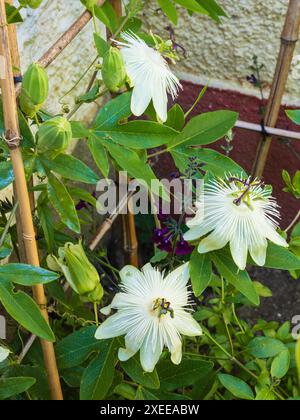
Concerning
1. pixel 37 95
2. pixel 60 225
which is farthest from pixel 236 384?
pixel 37 95

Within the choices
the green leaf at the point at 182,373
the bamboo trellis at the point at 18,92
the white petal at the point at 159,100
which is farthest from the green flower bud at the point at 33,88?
the green leaf at the point at 182,373

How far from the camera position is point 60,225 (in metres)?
0.92

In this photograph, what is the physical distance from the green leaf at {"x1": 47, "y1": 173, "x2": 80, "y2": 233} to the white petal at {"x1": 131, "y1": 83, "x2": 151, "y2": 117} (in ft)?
0.40

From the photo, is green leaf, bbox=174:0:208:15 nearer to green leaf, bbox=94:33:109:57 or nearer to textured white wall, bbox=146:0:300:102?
green leaf, bbox=94:33:109:57

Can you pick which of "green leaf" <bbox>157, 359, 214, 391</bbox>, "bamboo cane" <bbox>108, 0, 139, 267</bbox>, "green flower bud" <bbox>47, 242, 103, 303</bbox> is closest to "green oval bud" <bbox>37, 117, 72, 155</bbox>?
"green flower bud" <bbox>47, 242, 103, 303</bbox>

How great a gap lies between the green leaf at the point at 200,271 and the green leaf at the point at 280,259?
7 cm

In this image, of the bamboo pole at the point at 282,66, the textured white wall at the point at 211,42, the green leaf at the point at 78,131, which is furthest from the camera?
the textured white wall at the point at 211,42

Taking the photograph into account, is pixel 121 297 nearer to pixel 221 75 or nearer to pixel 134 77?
pixel 134 77

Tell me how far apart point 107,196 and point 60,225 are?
0.95 feet

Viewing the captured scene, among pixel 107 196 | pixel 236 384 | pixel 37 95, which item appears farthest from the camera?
pixel 107 196

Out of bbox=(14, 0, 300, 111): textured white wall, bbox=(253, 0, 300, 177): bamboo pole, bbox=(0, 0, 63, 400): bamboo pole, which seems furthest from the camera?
bbox=(14, 0, 300, 111): textured white wall

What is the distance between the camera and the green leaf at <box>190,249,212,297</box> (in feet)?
2.28

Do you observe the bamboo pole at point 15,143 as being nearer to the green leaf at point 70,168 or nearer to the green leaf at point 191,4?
the green leaf at point 70,168

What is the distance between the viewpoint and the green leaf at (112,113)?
715mm
